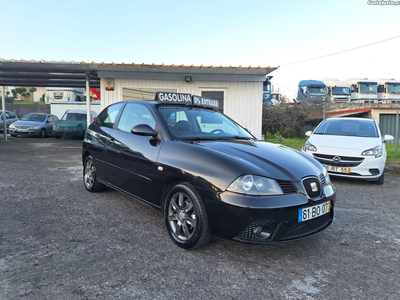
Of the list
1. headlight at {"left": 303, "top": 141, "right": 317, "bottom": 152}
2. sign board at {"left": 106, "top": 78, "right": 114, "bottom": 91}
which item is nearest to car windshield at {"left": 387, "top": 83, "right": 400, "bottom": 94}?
headlight at {"left": 303, "top": 141, "right": 317, "bottom": 152}

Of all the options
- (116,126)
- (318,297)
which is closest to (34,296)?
(318,297)

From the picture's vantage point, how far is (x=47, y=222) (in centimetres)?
376

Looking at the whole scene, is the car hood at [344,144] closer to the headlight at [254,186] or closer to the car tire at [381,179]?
the car tire at [381,179]

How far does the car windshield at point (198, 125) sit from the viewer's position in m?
3.67

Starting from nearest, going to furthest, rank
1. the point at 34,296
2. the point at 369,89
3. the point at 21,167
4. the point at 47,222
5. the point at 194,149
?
the point at 34,296, the point at 194,149, the point at 47,222, the point at 21,167, the point at 369,89

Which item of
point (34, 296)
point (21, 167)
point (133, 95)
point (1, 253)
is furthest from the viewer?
point (133, 95)

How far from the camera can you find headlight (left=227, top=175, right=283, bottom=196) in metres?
2.71

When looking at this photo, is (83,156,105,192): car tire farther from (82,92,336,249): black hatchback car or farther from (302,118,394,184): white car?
(302,118,394,184): white car

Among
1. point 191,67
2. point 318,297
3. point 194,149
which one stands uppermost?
point 191,67

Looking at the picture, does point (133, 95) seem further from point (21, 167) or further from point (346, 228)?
point (346, 228)

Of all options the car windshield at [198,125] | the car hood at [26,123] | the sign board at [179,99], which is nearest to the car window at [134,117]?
the car windshield at [198,125]

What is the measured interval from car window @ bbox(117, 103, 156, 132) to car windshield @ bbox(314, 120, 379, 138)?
4.96 metres

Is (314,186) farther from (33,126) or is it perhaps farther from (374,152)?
(33,126)

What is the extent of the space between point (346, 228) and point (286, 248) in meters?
1.10
